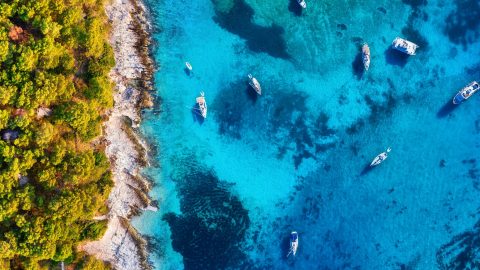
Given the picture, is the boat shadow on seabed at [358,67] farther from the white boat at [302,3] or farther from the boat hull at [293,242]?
the boat hull at [293,242]

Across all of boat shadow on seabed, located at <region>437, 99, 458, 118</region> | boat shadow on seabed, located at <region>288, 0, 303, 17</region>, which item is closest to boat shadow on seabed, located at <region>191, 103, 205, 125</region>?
boat shadow on seabed, located at <region>288, 0, 303, 17</region>

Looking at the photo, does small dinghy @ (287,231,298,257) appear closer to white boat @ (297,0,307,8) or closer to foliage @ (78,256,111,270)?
foliage @ (78,256,111,270)

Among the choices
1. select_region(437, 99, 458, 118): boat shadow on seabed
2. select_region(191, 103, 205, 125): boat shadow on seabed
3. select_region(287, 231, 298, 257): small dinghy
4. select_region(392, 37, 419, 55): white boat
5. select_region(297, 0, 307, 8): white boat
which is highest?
select_region(392, 37, 419, 55): white boat

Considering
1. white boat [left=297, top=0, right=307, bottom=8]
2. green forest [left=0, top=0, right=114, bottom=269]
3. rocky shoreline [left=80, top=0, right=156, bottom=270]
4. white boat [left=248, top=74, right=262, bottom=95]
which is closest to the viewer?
green forest [left=0, top=0, right=114, bottom=269]

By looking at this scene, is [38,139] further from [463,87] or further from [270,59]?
[463,87]

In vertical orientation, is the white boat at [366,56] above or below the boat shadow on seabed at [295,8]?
below

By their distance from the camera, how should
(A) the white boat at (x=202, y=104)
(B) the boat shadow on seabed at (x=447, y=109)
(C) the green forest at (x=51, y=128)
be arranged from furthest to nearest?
(B) the boat shadow on seabed at (x=447, y=109) → (A) the white boat at (x=202, y=104) → (C) the green forest at (x=51, y=128)

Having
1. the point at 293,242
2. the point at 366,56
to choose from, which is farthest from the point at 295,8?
the point at 293,242

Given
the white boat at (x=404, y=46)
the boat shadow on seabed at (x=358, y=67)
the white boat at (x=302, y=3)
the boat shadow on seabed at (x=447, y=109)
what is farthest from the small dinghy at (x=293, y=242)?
the white boat at (x=302, y=3)
